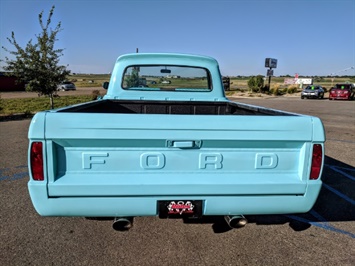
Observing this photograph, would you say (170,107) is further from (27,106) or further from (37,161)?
(27,106)

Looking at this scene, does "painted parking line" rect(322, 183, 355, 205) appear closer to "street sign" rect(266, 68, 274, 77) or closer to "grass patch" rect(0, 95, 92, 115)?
"grass patch" rect(0, 95, 92, 115)

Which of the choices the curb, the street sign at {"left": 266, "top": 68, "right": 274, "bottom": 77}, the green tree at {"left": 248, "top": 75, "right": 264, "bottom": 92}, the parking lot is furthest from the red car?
the parking lot

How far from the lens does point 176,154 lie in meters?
2.14

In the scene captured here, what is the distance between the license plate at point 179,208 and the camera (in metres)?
2.19

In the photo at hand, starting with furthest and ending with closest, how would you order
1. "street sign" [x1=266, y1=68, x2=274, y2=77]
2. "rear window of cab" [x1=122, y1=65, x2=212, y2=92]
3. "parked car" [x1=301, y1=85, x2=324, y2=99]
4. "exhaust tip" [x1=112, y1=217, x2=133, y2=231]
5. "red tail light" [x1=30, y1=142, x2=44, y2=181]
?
"street sign" [x1=266, y1=68, x2=274, y2=77] < "parked car" [x1=301, y1=85, x2=324, y2=99] < "rear window of cab" [x1=122, y1=65, x2=212, y2=92] < "exhaust tip" [x1=112, y1=217, x2=133, y2=231] < "red tail light" [x1=30, y1=142, x2=44, y2=181]

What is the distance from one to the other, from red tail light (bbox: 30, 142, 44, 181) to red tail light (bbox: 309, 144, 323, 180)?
2124 mm

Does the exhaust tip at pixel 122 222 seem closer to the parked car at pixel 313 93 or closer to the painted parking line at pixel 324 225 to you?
the painted parking line at pixel 324 225

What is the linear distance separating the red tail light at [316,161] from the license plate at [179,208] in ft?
3.16

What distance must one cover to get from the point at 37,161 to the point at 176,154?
104cm

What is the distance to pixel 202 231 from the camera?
319cm

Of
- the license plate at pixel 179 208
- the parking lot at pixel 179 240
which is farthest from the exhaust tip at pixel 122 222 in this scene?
the parking lot at pixel 179 240

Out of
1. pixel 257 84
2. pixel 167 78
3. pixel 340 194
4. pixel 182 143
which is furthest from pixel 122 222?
pixel 257 84

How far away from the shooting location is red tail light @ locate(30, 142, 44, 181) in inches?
78.4

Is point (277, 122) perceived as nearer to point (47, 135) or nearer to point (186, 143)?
point (186, 143)
